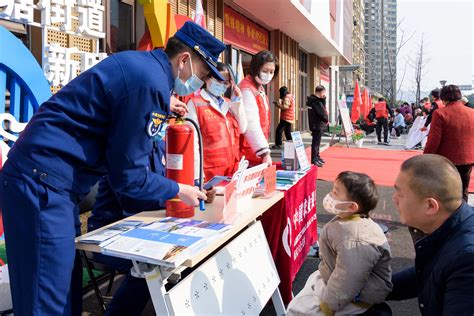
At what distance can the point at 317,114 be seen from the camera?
8961 millimetres

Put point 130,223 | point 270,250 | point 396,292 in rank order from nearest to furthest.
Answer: point 130,223 < point 396,292 < point 270,250

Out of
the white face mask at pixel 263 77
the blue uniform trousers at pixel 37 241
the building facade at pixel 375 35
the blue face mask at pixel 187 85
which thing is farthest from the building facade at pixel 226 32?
the building facade at pixel 375 35

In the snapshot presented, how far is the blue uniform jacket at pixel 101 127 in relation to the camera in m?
1.61

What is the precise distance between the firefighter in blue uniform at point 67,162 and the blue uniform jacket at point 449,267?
40.4 inches

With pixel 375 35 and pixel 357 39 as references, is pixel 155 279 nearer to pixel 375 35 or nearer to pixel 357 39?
pixel 357 39

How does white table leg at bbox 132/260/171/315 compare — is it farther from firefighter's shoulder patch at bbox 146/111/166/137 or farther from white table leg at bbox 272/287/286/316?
white table leg at bbox 272/287/286/316

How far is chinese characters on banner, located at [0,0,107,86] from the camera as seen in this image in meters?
3.51

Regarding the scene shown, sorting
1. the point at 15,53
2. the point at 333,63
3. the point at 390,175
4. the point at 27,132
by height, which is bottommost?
the point at 390,175

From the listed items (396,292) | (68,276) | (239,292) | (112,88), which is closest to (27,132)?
(112,88)

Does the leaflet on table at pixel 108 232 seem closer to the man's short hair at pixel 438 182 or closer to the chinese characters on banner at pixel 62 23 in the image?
the man's short hair at pixel 438 182

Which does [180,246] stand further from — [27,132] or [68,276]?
[27,132]

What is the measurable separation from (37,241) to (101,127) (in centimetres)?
45

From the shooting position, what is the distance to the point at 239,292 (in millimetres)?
2258

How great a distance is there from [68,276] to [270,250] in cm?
150
